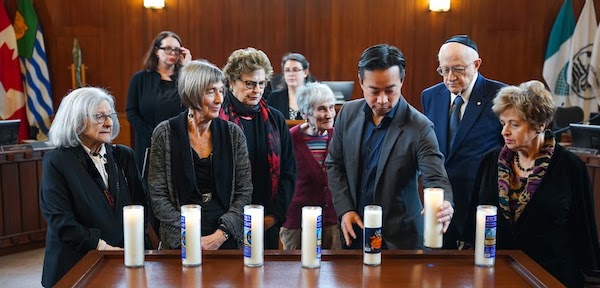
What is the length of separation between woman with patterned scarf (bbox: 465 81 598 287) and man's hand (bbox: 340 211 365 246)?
50 centimetres

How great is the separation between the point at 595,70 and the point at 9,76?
5620 millimetres

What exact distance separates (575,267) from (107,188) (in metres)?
1.81

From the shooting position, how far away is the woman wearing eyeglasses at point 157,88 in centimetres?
445

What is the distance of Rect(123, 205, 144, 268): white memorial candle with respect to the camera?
217 centimetres

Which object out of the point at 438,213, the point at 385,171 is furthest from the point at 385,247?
the point at 438,213

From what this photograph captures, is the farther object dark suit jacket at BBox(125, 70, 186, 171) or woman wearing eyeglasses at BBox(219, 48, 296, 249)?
dark suit jacket at BBox(125, 70, 186, 171)

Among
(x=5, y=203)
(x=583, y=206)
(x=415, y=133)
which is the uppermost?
(x=415, y=133)

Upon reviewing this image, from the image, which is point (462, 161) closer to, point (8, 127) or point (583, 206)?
point (583, 206)

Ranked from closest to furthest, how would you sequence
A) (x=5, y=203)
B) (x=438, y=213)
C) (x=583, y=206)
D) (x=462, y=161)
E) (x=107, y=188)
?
(x=438, y=213) → (x=583, y=206) → (x=107, y=188) → (x=462, y=161) → (x=5, y=203)

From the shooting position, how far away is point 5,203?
4.74 meters

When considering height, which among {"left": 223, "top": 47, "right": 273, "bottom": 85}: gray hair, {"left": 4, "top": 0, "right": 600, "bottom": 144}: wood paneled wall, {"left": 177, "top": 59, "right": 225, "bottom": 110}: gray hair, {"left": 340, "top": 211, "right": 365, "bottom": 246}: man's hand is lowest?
{"left": 340, "top": 211, "right": 365, "bottom": 246}: man's hand

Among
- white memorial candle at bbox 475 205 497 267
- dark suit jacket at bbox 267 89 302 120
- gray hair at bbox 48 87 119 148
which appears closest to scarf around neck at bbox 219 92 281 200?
gray hair at bbox 48 87 119 148

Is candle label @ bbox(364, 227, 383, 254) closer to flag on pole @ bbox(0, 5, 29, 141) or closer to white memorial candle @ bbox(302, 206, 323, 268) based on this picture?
white memorial candle @ bbox(302, 206, 323, 268)

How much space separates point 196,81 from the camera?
269 cm
